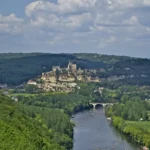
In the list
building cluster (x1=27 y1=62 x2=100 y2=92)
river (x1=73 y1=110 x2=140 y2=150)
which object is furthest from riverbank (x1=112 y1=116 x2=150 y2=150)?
building cluster (x1=27 y1=62 x2=100 y2=92)

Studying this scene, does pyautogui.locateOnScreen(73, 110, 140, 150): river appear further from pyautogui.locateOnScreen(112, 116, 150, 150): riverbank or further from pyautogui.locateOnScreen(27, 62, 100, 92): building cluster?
pyautogui.locateOnScreen(27, 62, 100, 92): building cluster

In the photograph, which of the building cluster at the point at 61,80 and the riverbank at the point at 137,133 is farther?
the building cluster at the point at 61,80

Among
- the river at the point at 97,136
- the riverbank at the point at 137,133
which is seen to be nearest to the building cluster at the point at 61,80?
the river at the point at 97,136

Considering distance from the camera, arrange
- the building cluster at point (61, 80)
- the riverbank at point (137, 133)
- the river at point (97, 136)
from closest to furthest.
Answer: the river at point (97, 136)
the riverbank at point (137, 133)
the building cluster at point (61, 80)

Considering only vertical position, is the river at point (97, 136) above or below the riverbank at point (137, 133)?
below

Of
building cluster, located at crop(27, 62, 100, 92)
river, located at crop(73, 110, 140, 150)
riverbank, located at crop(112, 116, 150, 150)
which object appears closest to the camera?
river, located at crop(73, 110, 140, 150)

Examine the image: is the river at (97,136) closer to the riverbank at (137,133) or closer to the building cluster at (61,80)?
the riverbank at (137,133)

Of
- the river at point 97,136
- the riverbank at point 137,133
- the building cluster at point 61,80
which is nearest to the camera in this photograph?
the river at point 97,136

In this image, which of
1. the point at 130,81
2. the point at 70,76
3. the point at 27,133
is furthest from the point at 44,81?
the point at 27,133

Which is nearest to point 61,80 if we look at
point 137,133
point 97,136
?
point 97,136
